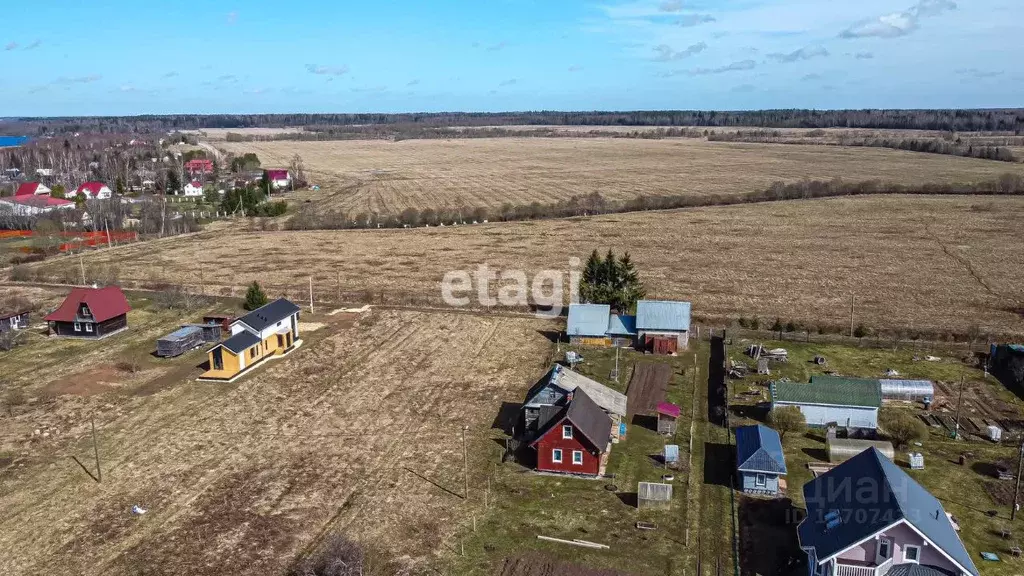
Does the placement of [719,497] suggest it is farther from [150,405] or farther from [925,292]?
[925,292]

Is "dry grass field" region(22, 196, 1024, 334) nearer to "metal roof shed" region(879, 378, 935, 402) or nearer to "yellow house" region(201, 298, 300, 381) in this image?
"yellow house" region(201, 298, 300, 381)

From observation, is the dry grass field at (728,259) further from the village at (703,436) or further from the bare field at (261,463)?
the bare field at (261,463)

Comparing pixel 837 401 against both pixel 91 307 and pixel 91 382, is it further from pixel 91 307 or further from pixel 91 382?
pixel 91 307

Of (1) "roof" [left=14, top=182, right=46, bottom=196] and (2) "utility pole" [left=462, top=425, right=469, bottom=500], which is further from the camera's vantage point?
(1) "roof" [left=14, top=182, right=46, bottom=196]

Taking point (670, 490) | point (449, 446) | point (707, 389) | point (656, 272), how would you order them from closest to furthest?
point (670, 490)
point (449, 446)
point (707, 389)
point (656, 272)

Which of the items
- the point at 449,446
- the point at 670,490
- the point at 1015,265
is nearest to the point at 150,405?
the point at 449,446

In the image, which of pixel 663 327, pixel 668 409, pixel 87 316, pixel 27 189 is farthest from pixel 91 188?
pixel 668 409

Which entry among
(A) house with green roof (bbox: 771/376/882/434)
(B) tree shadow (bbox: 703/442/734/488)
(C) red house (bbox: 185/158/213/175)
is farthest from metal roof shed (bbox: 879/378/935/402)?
(C) red house (bbox: 185/158/213/175)

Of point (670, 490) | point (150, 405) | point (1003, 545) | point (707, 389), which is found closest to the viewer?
point (1003, 545)
